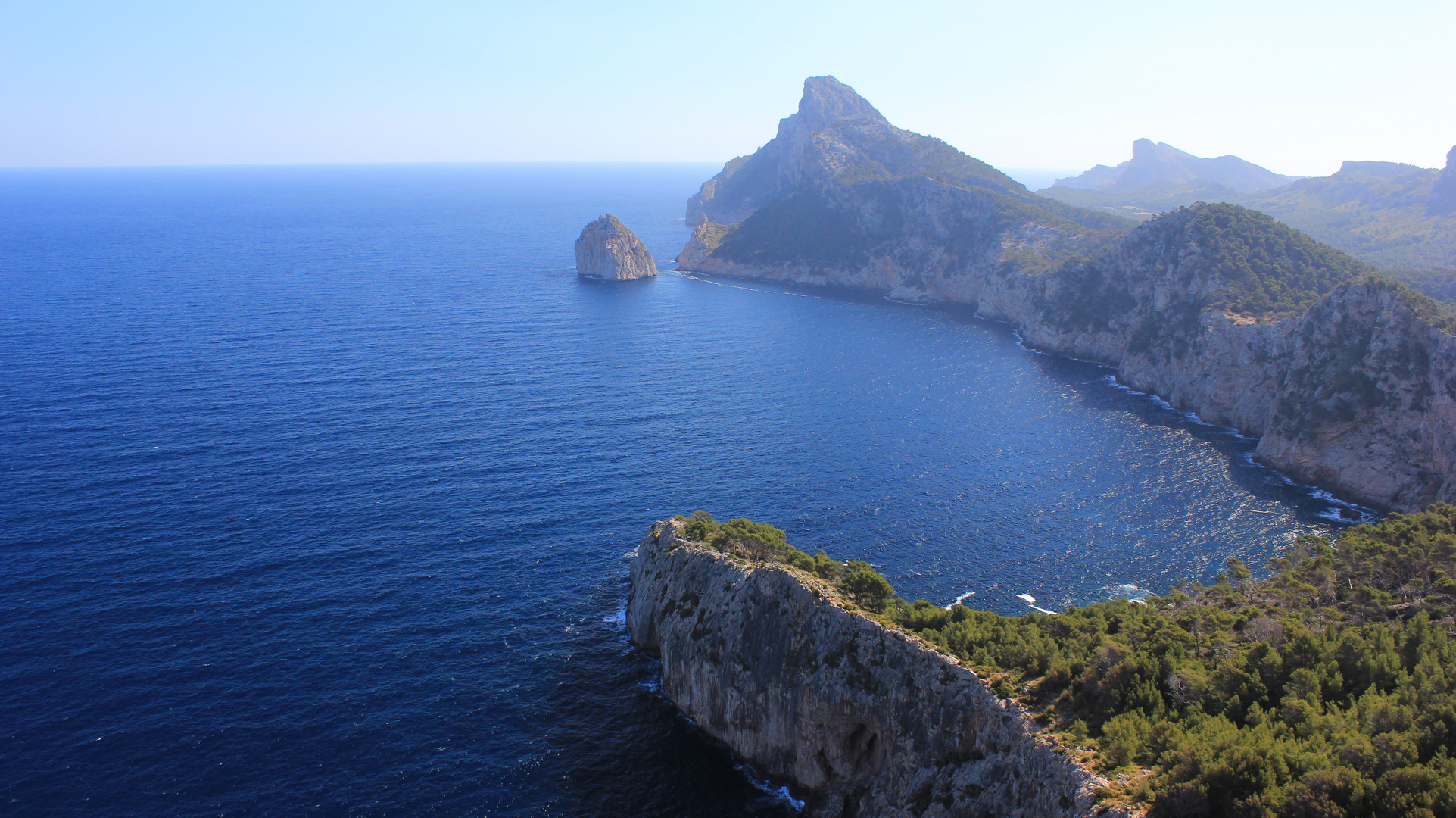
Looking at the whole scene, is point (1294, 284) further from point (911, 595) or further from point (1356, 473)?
point (911, 595)

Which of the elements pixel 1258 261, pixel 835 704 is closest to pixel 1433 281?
pixel 1258 261

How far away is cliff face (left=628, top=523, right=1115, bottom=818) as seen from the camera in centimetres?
3941

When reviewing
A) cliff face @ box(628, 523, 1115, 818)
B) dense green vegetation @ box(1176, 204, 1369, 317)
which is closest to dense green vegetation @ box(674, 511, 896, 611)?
cliff face @ box(628, 523, 1115, 818)

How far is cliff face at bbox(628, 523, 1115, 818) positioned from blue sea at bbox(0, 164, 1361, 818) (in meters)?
3.22

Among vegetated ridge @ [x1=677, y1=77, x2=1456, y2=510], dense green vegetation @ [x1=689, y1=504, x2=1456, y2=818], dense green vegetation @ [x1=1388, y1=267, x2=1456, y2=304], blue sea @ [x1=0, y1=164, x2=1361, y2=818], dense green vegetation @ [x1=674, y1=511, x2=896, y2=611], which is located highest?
dense green vegetation @ [x1=1388, y1=267, x2=1456, y2=304]

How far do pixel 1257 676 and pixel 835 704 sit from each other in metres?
22.4

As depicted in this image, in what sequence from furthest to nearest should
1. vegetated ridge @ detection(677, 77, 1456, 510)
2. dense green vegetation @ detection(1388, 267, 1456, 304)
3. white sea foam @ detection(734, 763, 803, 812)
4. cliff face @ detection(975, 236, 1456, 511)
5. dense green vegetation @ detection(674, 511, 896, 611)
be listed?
dense green vegetation @ detection(1388, 267, 1456, 304) → vegetated ridge @ detection(677, 77, 1456, 510) → cliff face @ detection(975, 236, 1456, 511) → dense green vegetation @ detection(674, 511, 896, 611) → white sea foam @ detection(734, 763, 803, 812)

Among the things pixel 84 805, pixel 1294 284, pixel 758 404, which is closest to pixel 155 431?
pixel 84 805

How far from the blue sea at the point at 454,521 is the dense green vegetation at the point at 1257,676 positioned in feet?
47.6

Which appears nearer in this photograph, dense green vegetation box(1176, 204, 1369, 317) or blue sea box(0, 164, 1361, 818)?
blue sea box(0, 164, 1361, 818)

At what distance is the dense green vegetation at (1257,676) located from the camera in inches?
1192

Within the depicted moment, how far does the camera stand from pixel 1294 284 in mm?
127750

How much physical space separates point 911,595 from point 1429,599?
3368cm

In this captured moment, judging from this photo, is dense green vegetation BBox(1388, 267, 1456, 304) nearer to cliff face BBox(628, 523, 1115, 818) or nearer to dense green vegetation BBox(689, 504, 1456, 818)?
dense green vegetation BBox(689, 504, 1456, 818)
